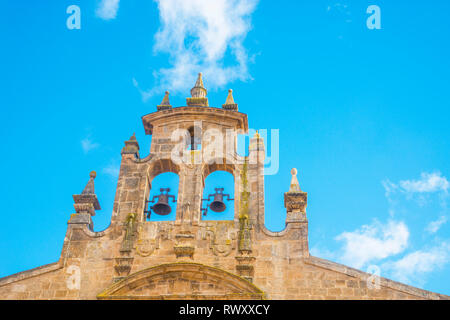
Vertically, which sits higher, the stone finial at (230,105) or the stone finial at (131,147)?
the stone finial at (230,105)

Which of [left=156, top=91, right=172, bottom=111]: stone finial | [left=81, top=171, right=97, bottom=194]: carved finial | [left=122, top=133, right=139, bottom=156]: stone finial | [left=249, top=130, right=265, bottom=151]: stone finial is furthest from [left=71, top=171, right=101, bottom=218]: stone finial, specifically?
[left=249, top=130, right=265, bottom=151]: stone finial

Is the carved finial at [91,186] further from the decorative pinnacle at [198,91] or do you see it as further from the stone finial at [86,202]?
the decorative pinnacle at [198,91]

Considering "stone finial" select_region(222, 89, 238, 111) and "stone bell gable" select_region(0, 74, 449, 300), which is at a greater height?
"stone finial" select_region(222, 89, 238, 111)

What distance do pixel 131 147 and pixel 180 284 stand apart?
16.7 ft

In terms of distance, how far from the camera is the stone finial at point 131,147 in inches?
842

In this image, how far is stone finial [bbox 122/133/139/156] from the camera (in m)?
21.4

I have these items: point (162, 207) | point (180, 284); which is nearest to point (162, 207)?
point (162, 207)

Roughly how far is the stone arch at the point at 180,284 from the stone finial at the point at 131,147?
14.2 ft

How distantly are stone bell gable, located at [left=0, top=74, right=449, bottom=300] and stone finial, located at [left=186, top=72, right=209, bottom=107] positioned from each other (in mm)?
1631

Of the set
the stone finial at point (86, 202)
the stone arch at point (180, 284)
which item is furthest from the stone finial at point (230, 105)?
the stone arch at point (180, 284)

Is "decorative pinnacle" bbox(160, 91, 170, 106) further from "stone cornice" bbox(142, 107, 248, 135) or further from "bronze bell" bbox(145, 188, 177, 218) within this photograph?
"bronze bell" bbox(145, 188, 177, 218)

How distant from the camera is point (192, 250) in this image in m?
18.9

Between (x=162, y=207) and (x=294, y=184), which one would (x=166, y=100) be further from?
(x=294, y=184)
